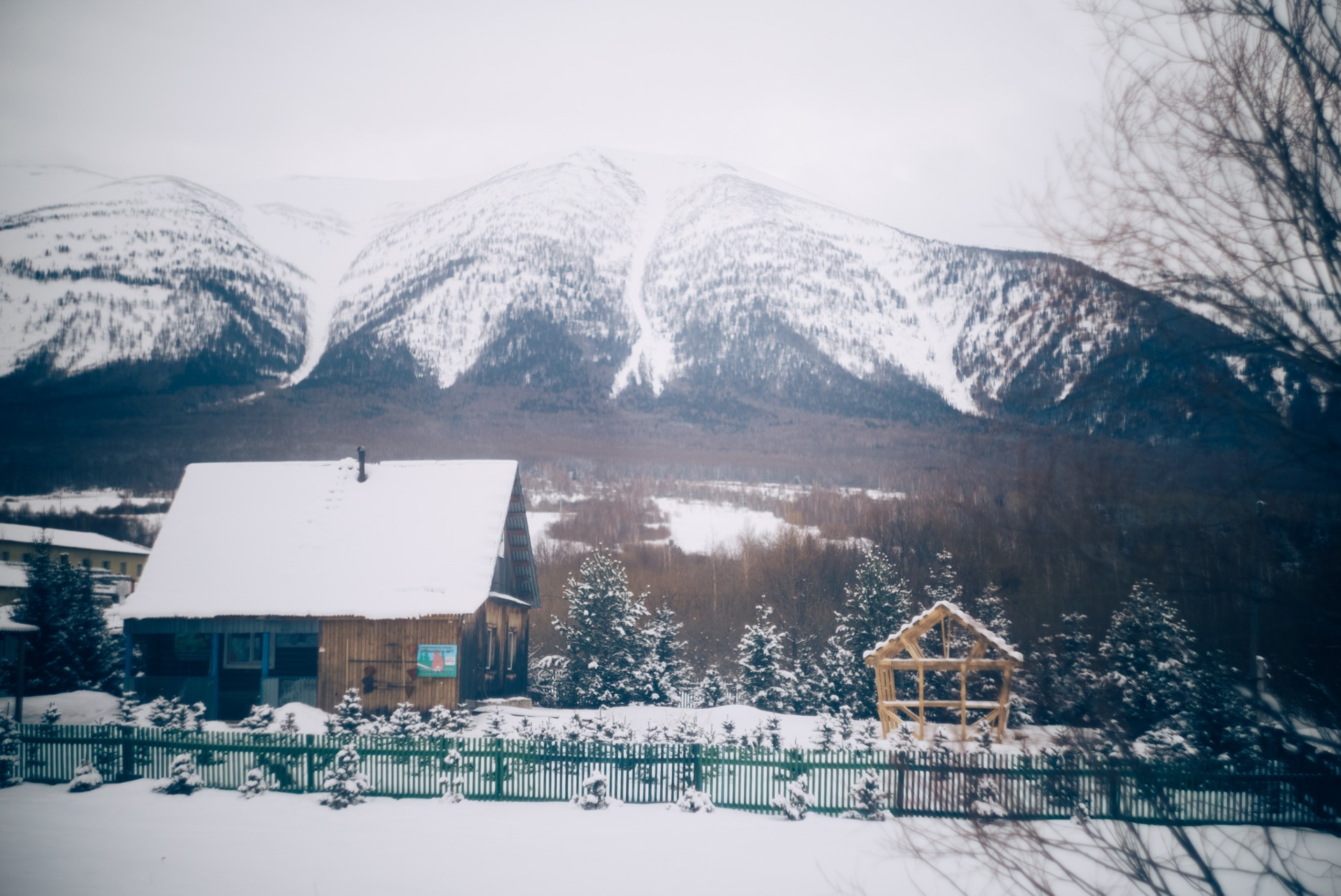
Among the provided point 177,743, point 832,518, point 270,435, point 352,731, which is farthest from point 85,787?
point 270,435

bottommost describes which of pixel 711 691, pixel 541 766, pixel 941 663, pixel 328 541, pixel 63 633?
pixel 711 691

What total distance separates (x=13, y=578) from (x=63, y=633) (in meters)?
3.84

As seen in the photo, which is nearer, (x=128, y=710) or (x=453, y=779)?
(x=453, y=779)

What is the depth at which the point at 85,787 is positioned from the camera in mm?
18703

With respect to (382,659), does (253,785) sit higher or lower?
lower

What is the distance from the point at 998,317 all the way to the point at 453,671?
2501cm

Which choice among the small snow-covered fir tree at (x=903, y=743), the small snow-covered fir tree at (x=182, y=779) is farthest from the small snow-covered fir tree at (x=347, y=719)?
the small snow-covered fir tree at (x=903, y=743)

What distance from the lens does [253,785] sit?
719 inches

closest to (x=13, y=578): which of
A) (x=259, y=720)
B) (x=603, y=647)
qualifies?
(x=259, y=720)

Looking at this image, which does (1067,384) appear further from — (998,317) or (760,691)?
(760,691)

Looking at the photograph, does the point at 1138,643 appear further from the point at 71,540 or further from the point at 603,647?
the point at 71,540

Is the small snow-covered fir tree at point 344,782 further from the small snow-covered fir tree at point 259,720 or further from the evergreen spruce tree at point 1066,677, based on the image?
the evergreen spruce tree at point 1066,677

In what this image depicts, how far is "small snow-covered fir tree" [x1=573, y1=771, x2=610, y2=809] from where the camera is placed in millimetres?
18000

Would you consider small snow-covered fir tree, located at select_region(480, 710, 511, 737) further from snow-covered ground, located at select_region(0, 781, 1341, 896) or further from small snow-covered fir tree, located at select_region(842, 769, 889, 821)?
small snow-covered fir tree, located at select_region(842, 769, 889, 821)
